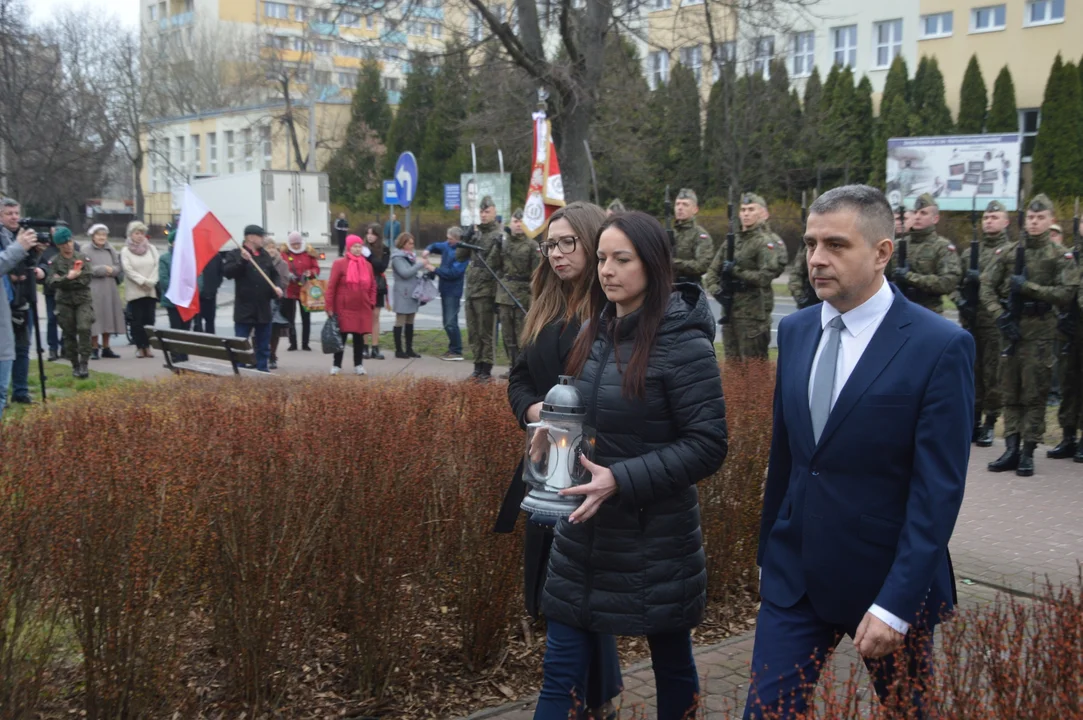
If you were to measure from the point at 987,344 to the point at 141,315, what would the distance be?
12.6 m

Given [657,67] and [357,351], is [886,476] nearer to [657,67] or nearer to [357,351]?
[357,351]

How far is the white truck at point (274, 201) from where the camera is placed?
31.2 metres

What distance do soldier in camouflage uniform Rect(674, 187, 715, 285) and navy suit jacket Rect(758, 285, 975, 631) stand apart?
9365mm

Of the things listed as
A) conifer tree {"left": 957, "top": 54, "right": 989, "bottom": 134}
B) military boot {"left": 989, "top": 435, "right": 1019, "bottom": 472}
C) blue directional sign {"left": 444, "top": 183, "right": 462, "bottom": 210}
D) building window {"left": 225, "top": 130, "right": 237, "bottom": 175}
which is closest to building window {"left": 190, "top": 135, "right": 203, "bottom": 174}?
building window {"left": 225, "top": 130, "right": 237, "bottom": 175}

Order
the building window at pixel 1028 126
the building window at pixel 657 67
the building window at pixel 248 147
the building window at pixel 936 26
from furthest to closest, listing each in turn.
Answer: the building window at pixel 248 147
the building window at pixel 657 67
the building window at pixel 936 26
the building window at pixel 1028 126

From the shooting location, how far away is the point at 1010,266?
10.1 metres

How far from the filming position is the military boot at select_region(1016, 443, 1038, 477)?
941 centimetres

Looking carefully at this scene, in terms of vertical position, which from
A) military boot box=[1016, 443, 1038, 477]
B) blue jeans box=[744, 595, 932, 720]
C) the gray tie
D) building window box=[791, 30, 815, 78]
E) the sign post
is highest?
building window box=[791, 30, 815, 78]

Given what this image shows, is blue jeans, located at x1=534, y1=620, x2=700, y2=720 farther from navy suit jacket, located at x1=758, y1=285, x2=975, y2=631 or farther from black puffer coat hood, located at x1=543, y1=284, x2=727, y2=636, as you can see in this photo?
navy suit jacket, located at x1=758, y1=285, x2=975, y2=631

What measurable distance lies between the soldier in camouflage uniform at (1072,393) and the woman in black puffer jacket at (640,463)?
769 cm

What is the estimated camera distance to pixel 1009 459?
9.64m

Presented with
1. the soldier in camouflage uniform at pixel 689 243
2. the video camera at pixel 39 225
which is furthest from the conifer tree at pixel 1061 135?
the video camera at pixel 39 225

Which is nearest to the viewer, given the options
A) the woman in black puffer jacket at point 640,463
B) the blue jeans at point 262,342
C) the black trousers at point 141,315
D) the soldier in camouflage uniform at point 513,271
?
the woman in black puffer jacket at point 640,463

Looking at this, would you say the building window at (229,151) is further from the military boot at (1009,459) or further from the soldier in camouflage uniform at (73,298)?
the military boot at (1009,459)
